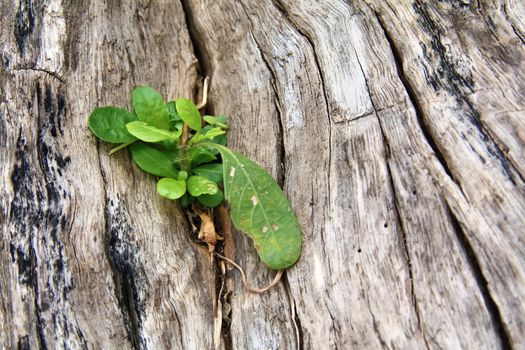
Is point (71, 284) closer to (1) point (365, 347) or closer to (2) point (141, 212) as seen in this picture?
(2) point (141, 212)

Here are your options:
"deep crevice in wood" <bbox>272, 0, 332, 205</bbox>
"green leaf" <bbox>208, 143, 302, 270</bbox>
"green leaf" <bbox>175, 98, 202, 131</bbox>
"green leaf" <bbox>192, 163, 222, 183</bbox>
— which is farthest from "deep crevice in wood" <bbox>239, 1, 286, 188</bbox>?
"green leaf" <bbox>175, 98, 202, 131</bbox>

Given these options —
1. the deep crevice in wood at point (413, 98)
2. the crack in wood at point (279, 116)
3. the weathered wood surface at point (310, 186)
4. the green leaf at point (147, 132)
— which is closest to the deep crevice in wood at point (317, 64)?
the weathered wood surface at point (310, 186)

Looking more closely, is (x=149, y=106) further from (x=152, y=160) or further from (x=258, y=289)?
(x=258, y=289)

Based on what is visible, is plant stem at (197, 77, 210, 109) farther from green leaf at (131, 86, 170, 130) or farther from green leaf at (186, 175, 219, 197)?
green leaf at (186, 175, 219, 197)

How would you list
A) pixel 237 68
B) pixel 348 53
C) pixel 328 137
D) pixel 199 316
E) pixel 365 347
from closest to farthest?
pixel 365 347, pixel 199 316, pixel 328 137, pixel 348 53, pixel 237 68

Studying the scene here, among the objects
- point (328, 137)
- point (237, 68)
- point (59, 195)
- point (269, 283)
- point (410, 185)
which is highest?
point (410, 185)

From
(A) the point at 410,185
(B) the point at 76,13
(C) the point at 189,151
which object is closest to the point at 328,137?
(A) the point at 410,185

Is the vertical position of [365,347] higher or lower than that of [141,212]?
higher
